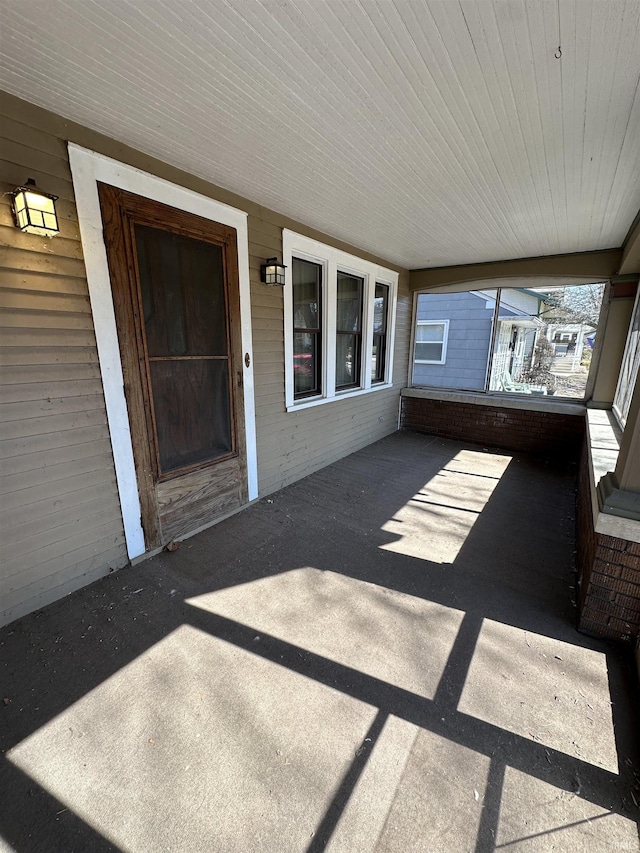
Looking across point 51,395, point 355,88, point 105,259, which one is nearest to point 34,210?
point 105,259

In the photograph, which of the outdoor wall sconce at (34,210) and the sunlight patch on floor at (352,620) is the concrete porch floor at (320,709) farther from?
the outdoor wall sconce at (34,210)

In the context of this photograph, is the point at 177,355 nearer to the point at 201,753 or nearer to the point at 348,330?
the point at 201,753

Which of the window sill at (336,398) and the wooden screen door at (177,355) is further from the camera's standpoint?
the window sill at (336,398)

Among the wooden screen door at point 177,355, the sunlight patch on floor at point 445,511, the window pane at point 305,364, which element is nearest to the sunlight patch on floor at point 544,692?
the sunlight patch on floor at point 445,511

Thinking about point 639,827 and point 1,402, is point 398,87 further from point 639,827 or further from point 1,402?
point 639,827

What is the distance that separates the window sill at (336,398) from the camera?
12.7 feet

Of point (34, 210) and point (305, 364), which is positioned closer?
point (34, 210)

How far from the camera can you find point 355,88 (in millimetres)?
1663

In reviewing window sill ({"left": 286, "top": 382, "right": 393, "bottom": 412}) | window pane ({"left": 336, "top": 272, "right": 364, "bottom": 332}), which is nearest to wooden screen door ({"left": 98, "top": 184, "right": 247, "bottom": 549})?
window sill ({"left": 286, "top": 382, "right": 393, "bottom": 412})

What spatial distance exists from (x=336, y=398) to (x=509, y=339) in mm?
3307

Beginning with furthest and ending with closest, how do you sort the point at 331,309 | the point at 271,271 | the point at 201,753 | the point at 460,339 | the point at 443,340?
the point at 443,340, the point at 460,339, the point at 331,309, the point at 271,271, the point at 201,753

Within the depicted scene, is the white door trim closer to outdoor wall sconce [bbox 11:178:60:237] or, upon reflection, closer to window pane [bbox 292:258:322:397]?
outdoor wall sconce [bbox 11:178:60:237]

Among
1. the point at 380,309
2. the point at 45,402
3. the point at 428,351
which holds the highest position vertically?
the point at 380,309

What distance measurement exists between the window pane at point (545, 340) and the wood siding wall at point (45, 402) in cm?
547
